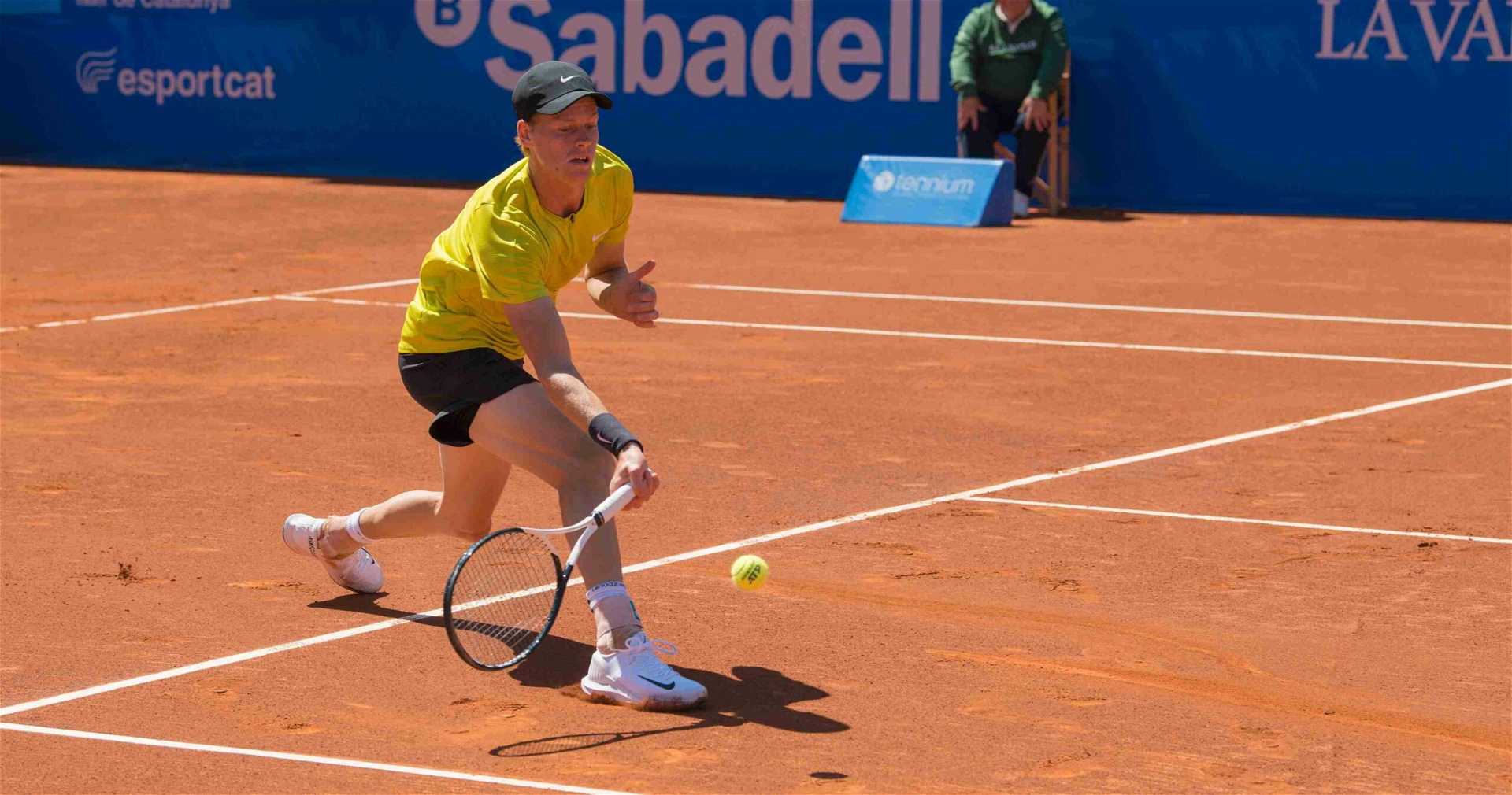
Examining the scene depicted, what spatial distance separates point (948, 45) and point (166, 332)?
993 centimetres

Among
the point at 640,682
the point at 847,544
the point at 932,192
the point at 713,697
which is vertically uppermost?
the point at 640,682

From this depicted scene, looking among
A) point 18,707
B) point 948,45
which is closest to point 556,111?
point 18,707

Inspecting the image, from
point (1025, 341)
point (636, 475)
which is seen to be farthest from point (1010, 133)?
point (636, 475)

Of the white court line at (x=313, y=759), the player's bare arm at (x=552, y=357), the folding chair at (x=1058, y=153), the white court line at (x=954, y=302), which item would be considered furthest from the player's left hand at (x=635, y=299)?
the folding chair at (x=1058, y=153)

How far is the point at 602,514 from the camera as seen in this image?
507cm

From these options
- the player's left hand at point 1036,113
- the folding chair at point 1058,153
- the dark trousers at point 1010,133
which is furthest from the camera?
the folding chair at point 1058,153

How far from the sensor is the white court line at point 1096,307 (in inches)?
491

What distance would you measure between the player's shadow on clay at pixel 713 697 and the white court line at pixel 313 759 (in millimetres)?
195

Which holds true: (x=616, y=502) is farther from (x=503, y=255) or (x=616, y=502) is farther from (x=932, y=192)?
(x=932, y=192)

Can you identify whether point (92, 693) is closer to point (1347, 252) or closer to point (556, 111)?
point (556, 111)

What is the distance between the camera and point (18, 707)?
5.18 m

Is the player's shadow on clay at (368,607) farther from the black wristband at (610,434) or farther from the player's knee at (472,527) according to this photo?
the black wristband at (610,434)

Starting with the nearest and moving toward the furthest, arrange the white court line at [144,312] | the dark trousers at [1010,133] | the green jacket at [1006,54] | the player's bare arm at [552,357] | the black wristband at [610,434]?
the black wristband at [610,434]
the player's bare arm at [552,357]
the white court line at [144,312]
the green jacket at [1006,54]
the dark trousers at [1010,133]

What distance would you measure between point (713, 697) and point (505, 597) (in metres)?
0.61
